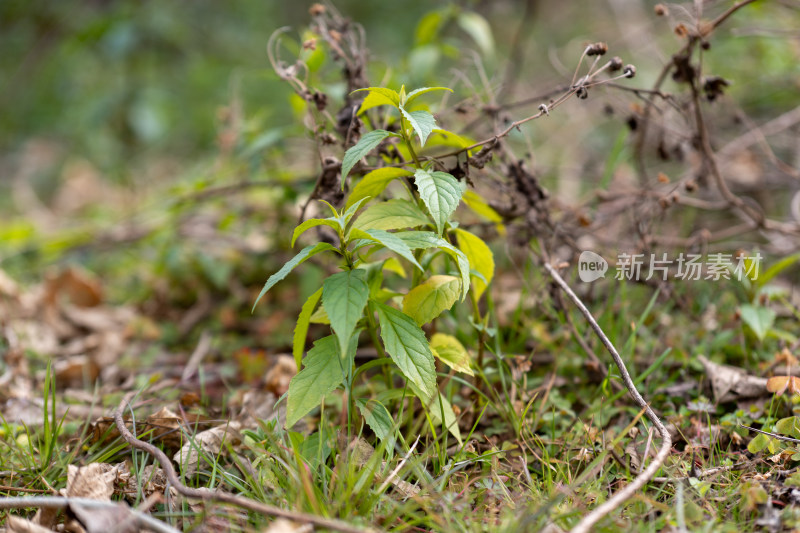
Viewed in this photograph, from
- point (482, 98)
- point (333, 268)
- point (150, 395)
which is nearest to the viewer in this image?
point (150, 395)

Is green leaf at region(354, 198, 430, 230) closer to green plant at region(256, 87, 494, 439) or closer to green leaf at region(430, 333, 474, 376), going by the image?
green plant at region(256, 87, 494, 439)

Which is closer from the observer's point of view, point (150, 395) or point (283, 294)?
point (150, 395)

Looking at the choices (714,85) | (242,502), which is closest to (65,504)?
(242,502)

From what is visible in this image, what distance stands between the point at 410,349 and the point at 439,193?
387 millimetres

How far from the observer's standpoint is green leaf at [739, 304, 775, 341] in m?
1.98

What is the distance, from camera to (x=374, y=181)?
158 cm

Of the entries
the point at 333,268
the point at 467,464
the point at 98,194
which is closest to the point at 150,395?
the point at 333,268

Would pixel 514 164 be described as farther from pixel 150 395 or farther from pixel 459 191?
pixel 150 395

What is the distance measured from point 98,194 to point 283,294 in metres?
3.44

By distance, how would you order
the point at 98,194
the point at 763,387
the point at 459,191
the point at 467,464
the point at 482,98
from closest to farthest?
the point at 459,191
the point at 467,464
the point at 763,387
the point at 482,98
the point at 98,194

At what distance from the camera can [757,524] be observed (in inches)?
52.4

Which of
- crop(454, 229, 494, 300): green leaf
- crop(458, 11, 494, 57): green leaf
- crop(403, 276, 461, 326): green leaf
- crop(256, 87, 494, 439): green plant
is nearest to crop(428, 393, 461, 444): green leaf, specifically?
crop(256, 87, 494, 439): green plant

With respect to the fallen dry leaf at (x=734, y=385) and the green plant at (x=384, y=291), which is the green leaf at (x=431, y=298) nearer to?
the green plant at (x=384, y=291)

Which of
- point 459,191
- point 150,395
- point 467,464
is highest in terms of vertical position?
point 459,191
